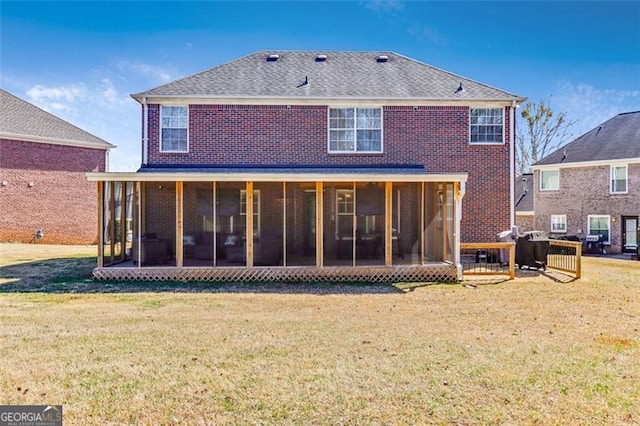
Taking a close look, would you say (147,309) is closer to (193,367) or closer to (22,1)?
(193,367)

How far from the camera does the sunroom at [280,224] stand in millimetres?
10828

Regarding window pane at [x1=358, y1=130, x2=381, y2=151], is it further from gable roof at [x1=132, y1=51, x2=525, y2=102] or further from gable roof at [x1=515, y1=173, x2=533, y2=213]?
gable roof at [x1=515, y1=173, x2=533, y2=213]

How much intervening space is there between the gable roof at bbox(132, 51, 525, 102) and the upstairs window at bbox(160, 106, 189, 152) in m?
0.58

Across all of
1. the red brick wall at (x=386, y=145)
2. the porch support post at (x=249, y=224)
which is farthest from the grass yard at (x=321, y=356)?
the red brick wall at (x=386, y=145)

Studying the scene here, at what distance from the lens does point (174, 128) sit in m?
14.3

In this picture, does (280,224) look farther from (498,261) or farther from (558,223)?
(558,223)

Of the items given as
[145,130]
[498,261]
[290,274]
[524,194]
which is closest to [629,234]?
[524,194]

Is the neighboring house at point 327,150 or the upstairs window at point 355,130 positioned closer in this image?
the neighboring house at point 327,150

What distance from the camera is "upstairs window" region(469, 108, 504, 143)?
14.6 meters

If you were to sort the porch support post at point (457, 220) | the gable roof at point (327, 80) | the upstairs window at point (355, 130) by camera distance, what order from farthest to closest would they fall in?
the upstairs window at point (355, 130) < the gable roof at point (327, 80) < the porch support post at point (457, 220)

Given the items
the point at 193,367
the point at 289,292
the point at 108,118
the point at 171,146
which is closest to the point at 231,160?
the point at 171,146

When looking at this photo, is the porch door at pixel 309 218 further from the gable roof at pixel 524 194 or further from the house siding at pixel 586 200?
the gable roof at pixel 524 194

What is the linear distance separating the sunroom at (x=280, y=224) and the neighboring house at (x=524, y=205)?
18.3m

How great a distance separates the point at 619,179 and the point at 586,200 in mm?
2016
